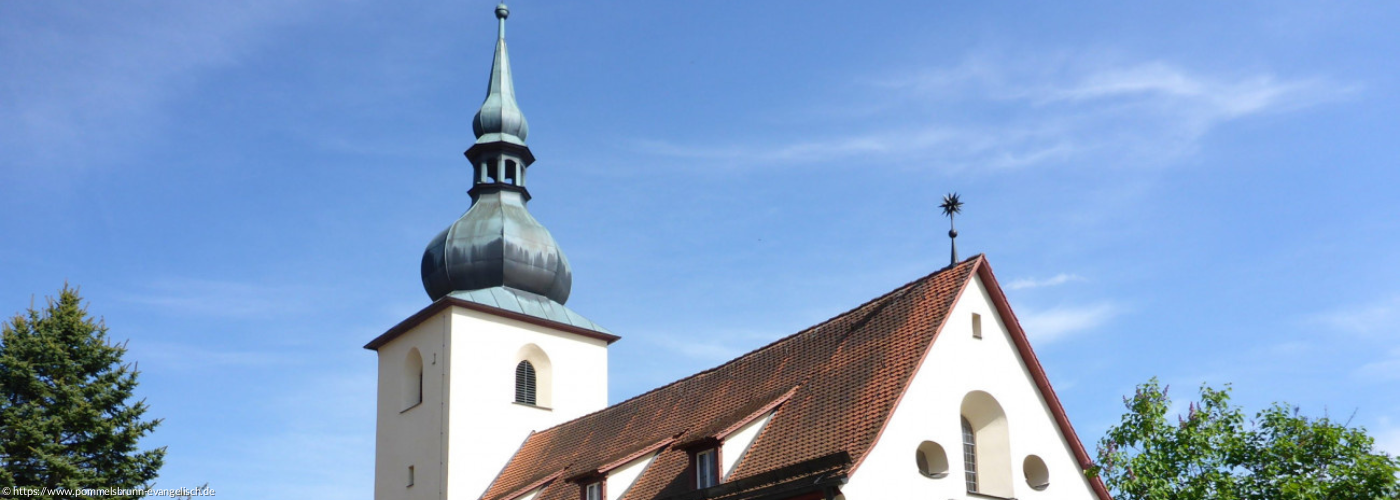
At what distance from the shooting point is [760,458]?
896 inches

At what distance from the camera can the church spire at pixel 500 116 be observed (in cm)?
3988

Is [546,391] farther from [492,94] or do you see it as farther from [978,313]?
[978,313]

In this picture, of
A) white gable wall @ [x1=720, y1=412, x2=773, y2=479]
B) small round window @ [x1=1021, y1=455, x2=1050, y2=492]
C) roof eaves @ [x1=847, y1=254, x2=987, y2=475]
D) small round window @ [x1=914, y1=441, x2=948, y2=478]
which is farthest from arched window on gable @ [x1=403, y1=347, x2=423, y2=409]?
small round window @ [x1=1021, y1=455, x2=1050, y2=492]

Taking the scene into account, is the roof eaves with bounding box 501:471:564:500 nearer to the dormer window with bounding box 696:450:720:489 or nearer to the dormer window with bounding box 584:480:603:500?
the dormer window with bounding box 584:480:603:500

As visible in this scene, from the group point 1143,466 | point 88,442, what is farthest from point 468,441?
point 1143,466

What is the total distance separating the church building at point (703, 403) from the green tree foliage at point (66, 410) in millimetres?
7161

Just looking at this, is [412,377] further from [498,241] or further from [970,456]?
[970,456]

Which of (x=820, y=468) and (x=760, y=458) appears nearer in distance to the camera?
(x=820, y=468)

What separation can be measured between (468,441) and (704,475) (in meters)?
13.0

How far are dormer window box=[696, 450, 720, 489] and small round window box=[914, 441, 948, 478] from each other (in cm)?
303

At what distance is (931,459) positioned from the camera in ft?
73.4

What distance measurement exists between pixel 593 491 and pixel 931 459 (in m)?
6.37

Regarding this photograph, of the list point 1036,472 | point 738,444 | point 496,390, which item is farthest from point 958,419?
point 496,390

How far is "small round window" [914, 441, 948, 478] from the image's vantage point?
874 inches
